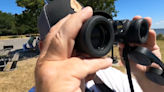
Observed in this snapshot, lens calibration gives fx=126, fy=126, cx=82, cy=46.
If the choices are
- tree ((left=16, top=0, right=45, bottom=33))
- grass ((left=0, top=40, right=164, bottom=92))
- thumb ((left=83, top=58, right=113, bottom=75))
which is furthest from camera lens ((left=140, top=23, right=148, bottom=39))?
tree ((left=16, top=0, right=45, bottom=33))

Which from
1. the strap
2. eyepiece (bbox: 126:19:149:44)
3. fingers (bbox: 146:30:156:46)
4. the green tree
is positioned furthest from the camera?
the green tree

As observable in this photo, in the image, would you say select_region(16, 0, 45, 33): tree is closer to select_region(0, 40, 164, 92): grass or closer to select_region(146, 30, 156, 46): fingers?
select_region(0, 40, 164, 92): grass

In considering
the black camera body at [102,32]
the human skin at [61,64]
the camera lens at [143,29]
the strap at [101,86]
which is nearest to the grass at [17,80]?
the strap at [101,86]

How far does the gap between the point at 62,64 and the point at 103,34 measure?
1.19 ft

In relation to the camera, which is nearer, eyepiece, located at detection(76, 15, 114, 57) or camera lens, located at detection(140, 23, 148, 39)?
eyepiece, located at detection(76, 15, 114, 57)

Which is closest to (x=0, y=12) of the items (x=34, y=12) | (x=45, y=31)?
(x=34, y=12)

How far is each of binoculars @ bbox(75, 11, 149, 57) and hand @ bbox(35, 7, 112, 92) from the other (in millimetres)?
53

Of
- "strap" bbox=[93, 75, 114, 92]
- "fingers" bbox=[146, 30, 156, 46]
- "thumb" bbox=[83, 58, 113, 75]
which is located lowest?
"strap" bbox=[93, 75, 114, 92]

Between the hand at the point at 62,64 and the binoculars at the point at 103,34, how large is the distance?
53 mm

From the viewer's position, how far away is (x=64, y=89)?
635 mm

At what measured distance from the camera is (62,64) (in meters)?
0.67

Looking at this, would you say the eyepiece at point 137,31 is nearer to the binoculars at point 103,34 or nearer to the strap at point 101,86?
the binoculars at point 103,34

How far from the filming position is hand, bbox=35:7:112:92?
650mm

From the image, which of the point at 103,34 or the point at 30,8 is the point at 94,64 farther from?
the point at 30,8
